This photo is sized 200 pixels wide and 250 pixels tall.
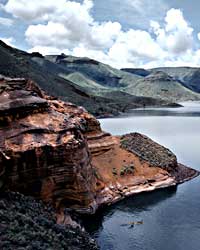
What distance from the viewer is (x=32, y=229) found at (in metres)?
32.6

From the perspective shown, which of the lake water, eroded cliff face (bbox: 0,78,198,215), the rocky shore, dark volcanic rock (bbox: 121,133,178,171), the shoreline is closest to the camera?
the lake water

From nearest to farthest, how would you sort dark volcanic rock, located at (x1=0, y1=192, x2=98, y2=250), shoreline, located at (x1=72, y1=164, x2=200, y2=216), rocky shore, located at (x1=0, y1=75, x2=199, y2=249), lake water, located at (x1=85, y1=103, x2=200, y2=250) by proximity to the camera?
dark volcanic rock, located at (x1=0, y1=192, x2=98, y2=250), lake water, located at (x1=85, y1=103, x2=200, y2=250), rocky shore, located at (x1=0, y1=75, x2=199, y2=249), shoreline, located at (x1=72, y1=164, x2=200, y2=216)

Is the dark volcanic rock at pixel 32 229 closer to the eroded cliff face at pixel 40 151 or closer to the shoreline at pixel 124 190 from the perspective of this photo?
the eroded cliff face at pixel 40 151

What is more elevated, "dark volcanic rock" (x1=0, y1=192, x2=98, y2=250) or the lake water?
"dark volcanic rock" (x1=0, y1=192, x2=98, y2=250)

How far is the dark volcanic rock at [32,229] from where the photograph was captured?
29562 millimetres

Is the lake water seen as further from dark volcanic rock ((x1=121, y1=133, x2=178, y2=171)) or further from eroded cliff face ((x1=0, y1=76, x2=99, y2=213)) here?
dark volcanic rock ((x1=121, y1=133, x2=178, y2=171))

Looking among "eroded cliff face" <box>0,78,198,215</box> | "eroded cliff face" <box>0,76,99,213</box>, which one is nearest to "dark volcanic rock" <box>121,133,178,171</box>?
"eroded cliff face" <box>0,78,198,215</box>

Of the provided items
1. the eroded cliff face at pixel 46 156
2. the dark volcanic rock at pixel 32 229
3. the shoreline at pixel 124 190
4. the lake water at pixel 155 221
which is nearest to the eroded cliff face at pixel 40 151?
the eroded cliff face at pixel 46 156

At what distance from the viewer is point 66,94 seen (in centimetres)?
19850

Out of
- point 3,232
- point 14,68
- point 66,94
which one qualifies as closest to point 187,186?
point 3,232

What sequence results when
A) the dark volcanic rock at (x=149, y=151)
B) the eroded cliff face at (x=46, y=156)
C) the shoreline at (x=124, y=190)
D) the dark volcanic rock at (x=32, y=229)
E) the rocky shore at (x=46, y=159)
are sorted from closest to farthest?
the dark volcanic rock at (x=32, y=229), the rocky shore at (x=46, y=159), the eroded cliff face at (x=46, y=156), the shoreline at (x=124, y=190), the dark volcanic rock at (x=149, y=151)

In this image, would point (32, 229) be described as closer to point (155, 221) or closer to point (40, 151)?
point (40, 151)

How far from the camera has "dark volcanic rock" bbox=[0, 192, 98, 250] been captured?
2956 centimetres

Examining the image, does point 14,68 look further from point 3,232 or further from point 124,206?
point 3,232
